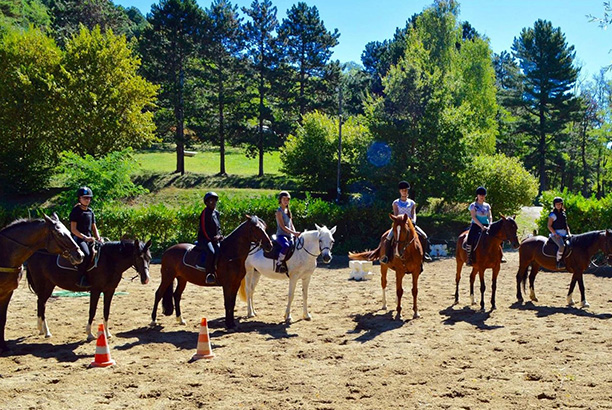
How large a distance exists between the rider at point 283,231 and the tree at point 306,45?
34760 mm

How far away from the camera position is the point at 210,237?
11.1 metres

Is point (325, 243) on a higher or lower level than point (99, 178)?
lower

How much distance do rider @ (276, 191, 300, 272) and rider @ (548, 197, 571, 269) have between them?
262 inches

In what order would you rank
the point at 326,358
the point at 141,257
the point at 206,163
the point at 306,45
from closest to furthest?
1. the point at 326,358
2. the point at 141,257
3. the point at 306,45
4. the point at 206,163

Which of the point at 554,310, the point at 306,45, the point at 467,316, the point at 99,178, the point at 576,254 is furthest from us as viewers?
the point at 306,45

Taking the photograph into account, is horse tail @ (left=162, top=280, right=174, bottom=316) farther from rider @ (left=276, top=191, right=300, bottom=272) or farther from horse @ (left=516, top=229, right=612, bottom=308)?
horse @ (left=516, top=229, right=612, bottom=308)

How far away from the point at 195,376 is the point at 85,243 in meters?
3.81

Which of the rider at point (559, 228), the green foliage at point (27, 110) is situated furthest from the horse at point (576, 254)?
the green foliage at point (27, 110)

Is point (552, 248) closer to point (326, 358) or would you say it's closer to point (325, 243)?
point (325, 243)

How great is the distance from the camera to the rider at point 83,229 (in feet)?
33.4

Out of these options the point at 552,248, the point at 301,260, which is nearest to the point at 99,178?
the point at 301,260

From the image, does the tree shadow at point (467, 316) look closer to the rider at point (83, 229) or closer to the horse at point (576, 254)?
the horse at point (576, 254)

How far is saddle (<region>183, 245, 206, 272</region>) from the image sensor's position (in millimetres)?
11078

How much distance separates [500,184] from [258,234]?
69.9 feet
